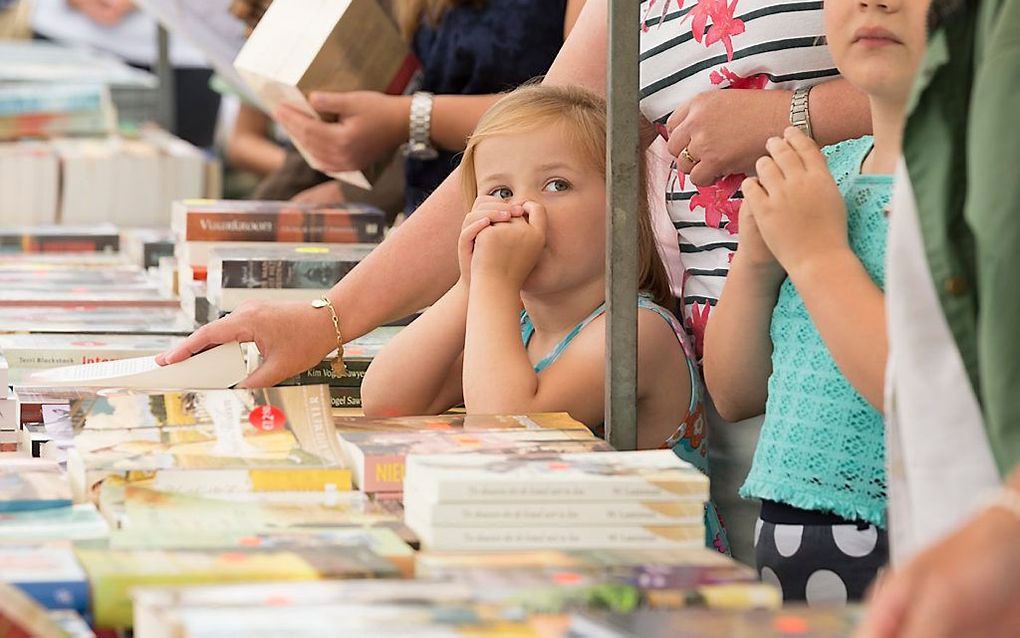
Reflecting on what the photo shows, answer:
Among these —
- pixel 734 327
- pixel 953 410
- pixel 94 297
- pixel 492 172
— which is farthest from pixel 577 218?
pixel 94 297

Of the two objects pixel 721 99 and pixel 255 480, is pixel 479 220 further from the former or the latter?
pixel 255 480

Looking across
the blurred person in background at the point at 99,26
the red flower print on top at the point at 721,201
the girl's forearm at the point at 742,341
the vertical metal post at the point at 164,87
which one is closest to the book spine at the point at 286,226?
the red flower print on top at the point at 721,201

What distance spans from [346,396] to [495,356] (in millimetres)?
419

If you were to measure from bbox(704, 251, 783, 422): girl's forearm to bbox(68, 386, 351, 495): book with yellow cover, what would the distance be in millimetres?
407

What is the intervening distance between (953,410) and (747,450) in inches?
32.1

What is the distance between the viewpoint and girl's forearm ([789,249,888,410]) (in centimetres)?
144

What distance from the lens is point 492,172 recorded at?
6.23 feet

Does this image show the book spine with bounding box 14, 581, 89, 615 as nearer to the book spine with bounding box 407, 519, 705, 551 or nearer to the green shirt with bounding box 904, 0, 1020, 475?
the book spine with bounding box 407, 519, 705, 551

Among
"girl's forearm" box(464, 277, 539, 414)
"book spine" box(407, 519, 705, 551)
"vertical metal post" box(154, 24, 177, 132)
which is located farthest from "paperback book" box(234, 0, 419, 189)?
"vertical metal post" box(154, 24, 177, 132)

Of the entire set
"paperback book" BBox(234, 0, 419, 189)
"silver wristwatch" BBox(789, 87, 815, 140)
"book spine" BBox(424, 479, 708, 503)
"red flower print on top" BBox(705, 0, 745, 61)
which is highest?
"paperback book" BBox(234, 0, 419, 189)

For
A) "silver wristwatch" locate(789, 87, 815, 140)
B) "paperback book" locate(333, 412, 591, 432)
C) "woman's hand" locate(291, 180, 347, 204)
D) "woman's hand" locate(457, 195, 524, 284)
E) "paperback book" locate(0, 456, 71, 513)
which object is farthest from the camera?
"woman's hand" locate(291, 180, 347, 204)

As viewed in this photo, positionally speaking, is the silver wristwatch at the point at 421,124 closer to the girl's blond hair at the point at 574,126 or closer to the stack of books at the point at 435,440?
the girl's blond hair at the point at 574,126

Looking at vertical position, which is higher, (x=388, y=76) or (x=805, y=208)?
(x=388, y=76)

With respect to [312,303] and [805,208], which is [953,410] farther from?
[312,303]
